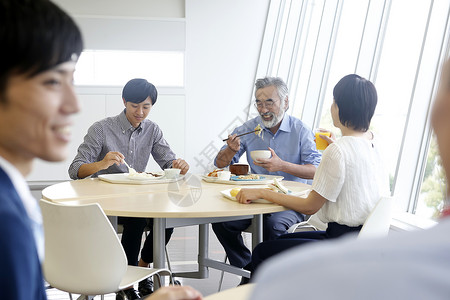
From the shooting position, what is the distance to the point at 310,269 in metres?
0.38

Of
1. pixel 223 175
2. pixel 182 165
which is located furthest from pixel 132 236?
pixel 223 175

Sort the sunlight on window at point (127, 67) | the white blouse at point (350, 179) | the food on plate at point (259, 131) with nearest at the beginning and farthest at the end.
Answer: the white blouse at point (350, 179), the food on plate at point (259, 131), the sunlight on window at point (127, 67)

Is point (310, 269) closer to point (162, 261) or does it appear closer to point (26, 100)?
point (26, 100)

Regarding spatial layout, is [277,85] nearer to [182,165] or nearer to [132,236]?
[182,165]

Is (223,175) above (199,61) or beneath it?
beneath

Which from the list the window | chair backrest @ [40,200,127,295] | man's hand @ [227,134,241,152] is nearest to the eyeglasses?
man's hand @ [227,134,241,152]

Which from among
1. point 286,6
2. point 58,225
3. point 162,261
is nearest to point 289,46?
point 286,6

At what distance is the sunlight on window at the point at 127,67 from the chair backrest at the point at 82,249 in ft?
20.2

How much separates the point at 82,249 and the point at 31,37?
133cm

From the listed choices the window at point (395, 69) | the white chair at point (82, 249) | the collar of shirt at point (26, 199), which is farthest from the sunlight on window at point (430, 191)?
the collar of shirt at point (26, 199)

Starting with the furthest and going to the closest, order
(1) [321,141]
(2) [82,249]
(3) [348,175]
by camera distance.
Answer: (1) [321,141] → (3) [348,175] → (2) [82,249]

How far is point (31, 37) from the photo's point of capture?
65 cm

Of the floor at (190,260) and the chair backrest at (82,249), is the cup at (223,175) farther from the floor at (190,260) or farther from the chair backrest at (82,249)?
the chair backrest at (82,249)

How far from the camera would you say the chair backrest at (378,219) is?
6.38 ft
